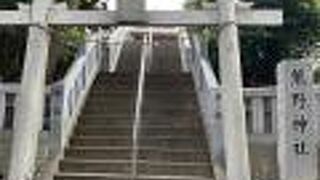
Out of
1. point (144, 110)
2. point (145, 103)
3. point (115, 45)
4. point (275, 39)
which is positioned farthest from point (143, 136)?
point (115, 45)

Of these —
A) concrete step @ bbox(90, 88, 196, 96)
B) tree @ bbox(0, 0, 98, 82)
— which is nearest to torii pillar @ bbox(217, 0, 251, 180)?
concrete step @ bbox(90, 88, 196, 96)

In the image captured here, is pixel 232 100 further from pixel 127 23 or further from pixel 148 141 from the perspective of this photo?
pixel 148 141

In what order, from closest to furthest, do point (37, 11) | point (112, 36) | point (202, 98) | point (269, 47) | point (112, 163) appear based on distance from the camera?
point (37, 11), point (112, 163), point (202, 98), point (269, 47), point (112, 36)

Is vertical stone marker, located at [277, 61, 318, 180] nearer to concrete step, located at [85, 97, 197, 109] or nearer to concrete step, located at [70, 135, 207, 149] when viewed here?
concrete step, located at [70, 135, 207, 149]

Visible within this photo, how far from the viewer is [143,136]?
55.5ft

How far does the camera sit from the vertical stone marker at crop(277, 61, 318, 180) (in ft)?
43.3

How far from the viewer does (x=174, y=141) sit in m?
16.8

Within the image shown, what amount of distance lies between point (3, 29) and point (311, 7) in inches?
253

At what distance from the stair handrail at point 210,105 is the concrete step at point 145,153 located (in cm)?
27

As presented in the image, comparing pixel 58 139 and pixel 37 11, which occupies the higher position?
pixel 37 11

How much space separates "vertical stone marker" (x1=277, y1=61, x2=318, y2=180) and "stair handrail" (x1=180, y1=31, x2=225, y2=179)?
6.25 ft

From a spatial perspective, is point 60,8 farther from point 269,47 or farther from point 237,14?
point 269,47

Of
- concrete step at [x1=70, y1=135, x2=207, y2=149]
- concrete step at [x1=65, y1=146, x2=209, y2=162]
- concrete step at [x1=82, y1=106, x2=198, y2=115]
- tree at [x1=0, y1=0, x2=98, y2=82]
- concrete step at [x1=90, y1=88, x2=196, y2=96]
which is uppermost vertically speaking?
tree at [x1=0, y1=0, x2=98, y2=82]

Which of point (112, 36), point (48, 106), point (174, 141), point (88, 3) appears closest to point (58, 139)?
point (48, 106)
